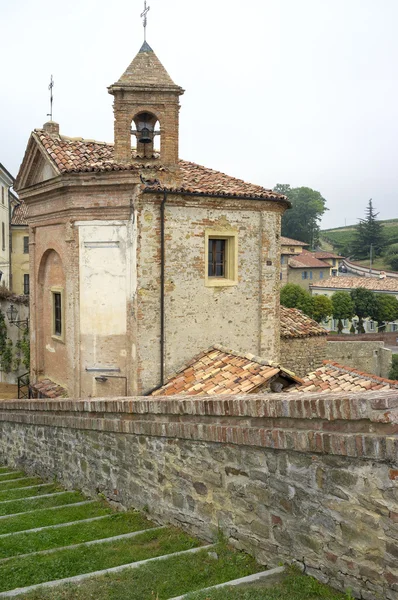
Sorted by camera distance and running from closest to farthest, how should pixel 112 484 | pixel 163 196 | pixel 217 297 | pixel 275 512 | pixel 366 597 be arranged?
pixel 366 597 → pixel 275 512 → pixel 112 484 → pixel 163 196 → pixel 217 297

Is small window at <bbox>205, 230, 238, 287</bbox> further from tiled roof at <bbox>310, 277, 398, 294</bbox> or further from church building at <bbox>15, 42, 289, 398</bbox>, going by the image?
tiled roof at <bbox>310, 277, 398, 294</bbox>

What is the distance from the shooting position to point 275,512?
483 centimetres

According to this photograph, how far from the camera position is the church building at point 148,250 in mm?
12938

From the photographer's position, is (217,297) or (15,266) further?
(15,266)

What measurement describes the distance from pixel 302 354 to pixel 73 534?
11738 mm

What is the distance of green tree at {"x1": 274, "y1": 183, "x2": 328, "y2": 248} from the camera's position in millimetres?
87938

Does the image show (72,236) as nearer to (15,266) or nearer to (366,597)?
(366,597)

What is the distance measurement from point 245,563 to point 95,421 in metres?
3.65

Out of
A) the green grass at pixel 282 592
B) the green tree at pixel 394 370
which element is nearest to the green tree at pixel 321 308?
the green tree at pixel 394 370

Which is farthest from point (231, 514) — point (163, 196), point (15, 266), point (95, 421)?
point (15, 266)

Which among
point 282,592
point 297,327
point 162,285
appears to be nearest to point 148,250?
point 162,285

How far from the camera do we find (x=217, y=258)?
559 inches

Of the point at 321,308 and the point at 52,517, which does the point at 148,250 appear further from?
the point at 321,308

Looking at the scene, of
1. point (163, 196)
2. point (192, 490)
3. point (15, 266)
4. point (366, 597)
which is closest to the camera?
point (366, 597)
